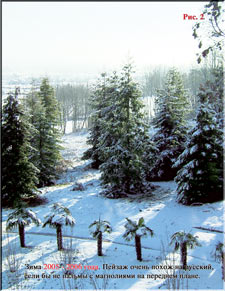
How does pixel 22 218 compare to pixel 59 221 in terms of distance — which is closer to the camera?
pixel 59 221

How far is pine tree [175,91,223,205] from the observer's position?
14.2 meters

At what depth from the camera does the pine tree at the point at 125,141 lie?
57.5ft

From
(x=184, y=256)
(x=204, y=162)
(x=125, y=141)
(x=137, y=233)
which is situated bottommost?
(x=184, y=256)

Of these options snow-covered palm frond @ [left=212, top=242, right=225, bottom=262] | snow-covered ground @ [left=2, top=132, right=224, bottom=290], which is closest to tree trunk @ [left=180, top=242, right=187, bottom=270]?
snow-covered ground @ [left=2, top=132, right=224, bottom=290]

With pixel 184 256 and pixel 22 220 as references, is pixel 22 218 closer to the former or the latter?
pixel 22 220

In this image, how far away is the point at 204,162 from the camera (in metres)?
14.3

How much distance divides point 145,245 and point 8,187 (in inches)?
405

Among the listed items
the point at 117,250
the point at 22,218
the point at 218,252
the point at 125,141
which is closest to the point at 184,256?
the point at 218,252

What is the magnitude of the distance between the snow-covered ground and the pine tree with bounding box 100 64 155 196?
1.49 metres

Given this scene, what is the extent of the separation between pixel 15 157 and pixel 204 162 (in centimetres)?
1235

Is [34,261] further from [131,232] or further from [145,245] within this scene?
[145,245]

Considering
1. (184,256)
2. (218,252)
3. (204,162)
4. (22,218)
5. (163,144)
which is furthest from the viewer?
(163,144)

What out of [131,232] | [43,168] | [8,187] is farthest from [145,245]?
[43,168]

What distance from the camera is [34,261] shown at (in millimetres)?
9688
